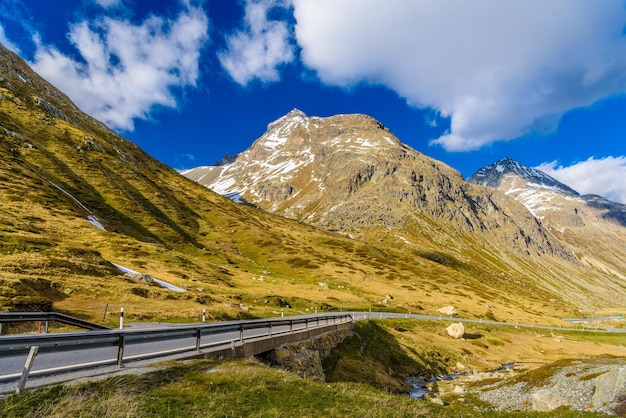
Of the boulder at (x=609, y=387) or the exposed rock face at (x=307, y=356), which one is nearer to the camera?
the exposed rock face at (x=307, y=356)

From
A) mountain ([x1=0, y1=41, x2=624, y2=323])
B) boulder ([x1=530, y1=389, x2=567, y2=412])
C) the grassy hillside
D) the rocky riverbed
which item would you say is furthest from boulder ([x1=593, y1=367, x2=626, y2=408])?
mountain ([x1=0, y1=41, x2=624, y2=323])

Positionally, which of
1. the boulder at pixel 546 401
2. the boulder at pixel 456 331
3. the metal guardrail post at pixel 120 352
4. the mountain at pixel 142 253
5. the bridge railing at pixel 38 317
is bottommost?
the boulder at pixel 546 401

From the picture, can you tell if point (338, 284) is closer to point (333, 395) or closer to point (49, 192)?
point (49, 192)

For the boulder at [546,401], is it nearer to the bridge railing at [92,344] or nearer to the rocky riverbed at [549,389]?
the rocky riverbed at [549,389]

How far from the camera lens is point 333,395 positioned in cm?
1382

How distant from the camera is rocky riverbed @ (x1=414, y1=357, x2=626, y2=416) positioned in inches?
949

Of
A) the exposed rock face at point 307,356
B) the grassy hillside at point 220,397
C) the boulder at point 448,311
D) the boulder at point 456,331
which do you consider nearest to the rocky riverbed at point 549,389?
the grassy hillside at point 220,397

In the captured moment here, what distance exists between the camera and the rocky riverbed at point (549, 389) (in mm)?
24109

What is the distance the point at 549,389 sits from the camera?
29859mm

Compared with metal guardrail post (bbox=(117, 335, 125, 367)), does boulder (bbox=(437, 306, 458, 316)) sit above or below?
below

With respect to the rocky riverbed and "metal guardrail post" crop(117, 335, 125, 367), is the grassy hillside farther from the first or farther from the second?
the rocky riverbed

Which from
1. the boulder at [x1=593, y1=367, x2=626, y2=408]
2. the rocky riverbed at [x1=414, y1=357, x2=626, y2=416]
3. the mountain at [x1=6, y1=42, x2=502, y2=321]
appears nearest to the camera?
the boulder at [x1=593, y1=367, x2=626, y2=408]

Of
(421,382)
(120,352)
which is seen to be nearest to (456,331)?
(421,382)

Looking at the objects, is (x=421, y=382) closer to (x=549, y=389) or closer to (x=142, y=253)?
(x=549, y=389)
